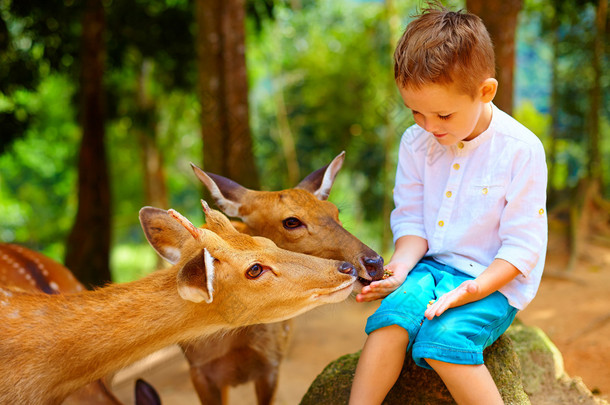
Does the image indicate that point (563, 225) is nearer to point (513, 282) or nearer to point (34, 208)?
point (513, 282)

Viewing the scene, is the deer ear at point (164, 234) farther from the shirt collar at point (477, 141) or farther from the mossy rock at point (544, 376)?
the mossy rock at point (544, 376)

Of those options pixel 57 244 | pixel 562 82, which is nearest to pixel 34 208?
pixel 57 244

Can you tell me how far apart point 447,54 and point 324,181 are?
174 centimetres

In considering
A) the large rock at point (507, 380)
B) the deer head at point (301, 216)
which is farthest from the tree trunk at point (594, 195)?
the deer head at point (301, 216)

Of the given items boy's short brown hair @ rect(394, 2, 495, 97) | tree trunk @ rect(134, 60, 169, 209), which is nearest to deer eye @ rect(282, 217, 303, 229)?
boy's short brown hair @ rect(394, 2, 495, 97)

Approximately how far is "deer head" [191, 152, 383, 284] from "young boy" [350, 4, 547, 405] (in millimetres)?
506

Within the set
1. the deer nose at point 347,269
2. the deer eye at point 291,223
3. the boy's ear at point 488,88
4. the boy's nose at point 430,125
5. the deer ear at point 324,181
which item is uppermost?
the boy's ear at point 488,88

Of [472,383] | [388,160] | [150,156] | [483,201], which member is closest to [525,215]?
[483,201]

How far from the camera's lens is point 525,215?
2754 mm

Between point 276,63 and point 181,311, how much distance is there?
706 inches

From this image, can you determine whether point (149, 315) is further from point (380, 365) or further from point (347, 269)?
point (380, 365)

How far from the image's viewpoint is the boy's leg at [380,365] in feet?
8.89

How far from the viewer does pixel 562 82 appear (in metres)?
16.8

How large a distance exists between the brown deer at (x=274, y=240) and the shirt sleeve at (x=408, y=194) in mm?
240
